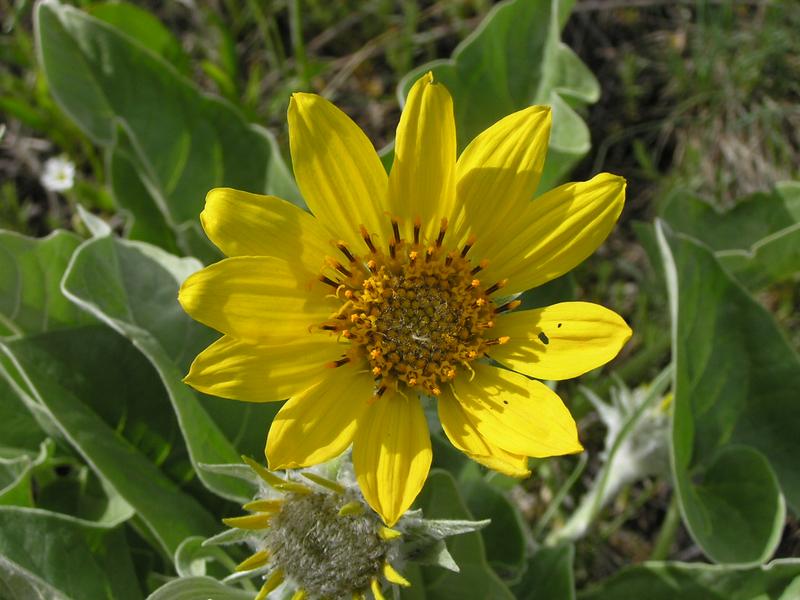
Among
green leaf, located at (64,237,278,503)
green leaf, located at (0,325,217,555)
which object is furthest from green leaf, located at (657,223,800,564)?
green leaf, located at (0,325,217,555)

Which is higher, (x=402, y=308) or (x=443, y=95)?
(x=443, y=95)

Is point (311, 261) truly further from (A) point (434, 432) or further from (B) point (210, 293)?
Answer: (A) point (434, 432)

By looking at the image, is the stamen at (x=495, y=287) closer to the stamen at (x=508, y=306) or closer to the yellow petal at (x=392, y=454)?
the stamen at (x=508, y=306)

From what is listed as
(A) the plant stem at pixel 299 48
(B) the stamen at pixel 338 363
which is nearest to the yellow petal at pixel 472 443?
(B) the stamen at pixel 338 363

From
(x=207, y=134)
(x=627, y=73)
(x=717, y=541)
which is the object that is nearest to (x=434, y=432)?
(x=717, y=541)

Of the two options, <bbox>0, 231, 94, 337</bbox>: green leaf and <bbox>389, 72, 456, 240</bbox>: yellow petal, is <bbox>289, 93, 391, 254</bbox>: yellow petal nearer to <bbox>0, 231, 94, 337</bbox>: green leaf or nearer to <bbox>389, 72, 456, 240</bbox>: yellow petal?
<bbox>389, 72, 456, 240</bbox>: yellow petal

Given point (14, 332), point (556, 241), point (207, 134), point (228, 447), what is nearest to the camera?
point (556, 241)
